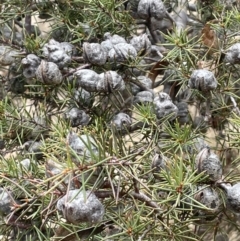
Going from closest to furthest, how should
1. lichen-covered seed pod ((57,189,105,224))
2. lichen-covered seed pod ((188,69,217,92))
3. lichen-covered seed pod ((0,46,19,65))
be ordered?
lichen-covered seed pod ((57,189,105,224)) < lichen-covered seed pod ((188,69,217,92)) < lichen-covered seed pod ((0,46,19,65))

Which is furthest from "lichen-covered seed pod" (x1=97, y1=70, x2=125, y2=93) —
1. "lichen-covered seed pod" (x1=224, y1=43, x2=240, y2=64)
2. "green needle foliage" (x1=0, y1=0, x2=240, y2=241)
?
"lichen-covered seed pod" (x1=224, y1=43, x2=240, y2=64)

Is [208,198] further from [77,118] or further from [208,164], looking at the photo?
[77,118]

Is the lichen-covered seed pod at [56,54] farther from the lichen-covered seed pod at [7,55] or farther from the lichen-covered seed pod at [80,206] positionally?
the lichen-covered seed pod at [80,206]

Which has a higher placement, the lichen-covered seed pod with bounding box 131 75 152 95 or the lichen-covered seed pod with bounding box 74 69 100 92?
the lichen-covered seed pod with bounding box 74 69 100 92

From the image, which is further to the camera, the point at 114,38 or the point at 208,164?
the point at 114,38

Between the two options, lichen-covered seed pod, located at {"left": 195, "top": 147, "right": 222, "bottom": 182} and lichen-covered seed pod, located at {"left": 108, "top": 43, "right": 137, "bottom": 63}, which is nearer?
lichen-covered seed pod, located at {"left": 195, "top": 147, "right": 222, "bottom": 182}

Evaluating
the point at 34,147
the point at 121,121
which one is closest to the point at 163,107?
the point at 121,121

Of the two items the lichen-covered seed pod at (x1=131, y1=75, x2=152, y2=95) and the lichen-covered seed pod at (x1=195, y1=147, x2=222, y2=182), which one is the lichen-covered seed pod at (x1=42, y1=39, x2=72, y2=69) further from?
the lichen-covered seed pod at (x1=195, y1=147, x2=222, y2=182)
